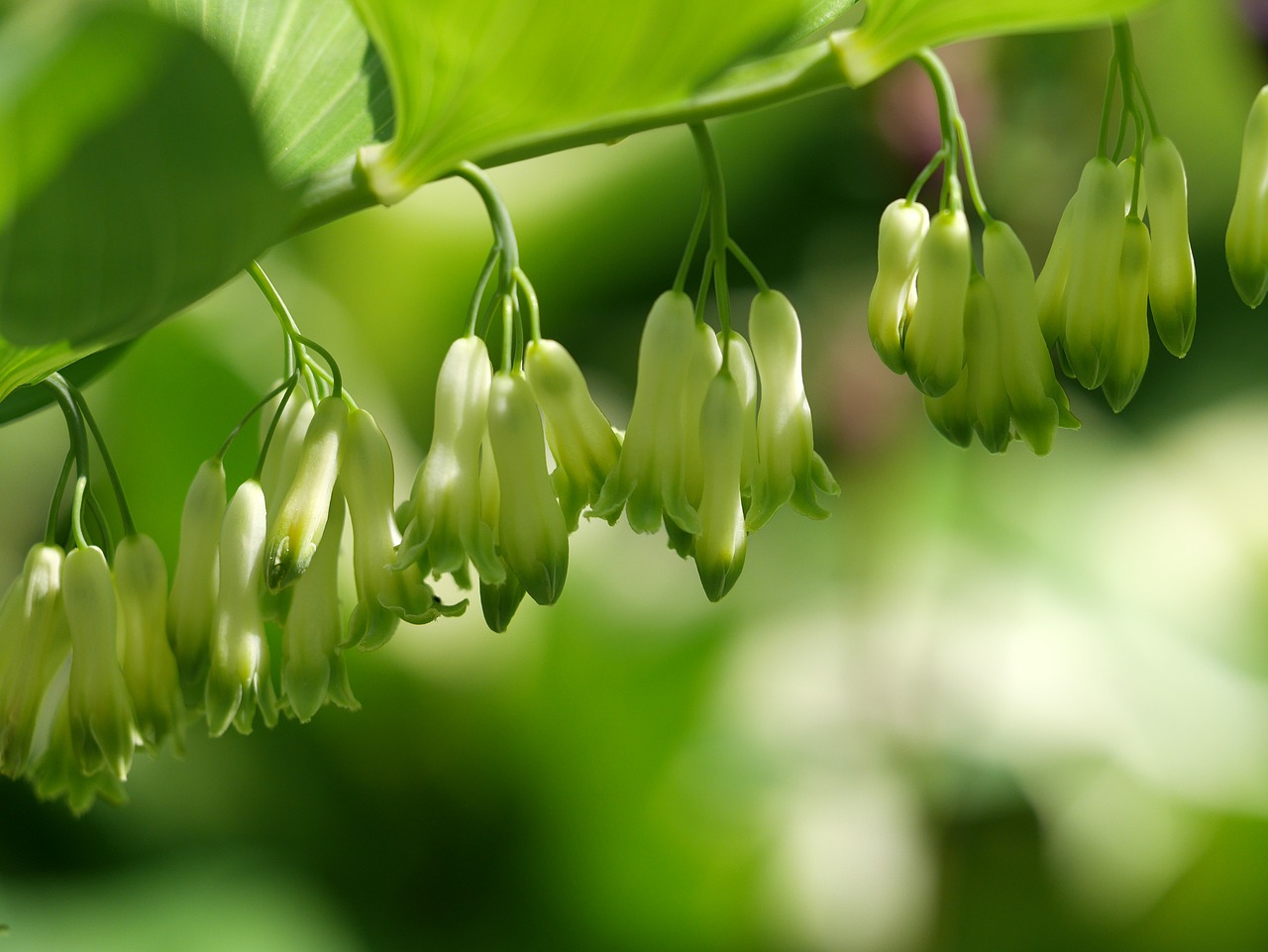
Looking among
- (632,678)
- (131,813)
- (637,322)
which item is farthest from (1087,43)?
(131,813)

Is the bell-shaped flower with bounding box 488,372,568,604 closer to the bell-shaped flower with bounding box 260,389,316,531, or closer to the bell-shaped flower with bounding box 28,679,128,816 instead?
the bell-shaped flower with bounding box 260,389,316,531

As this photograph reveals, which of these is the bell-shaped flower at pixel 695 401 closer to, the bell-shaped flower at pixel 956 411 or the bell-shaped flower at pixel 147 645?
the bell-shaped flower at pixel 956 411

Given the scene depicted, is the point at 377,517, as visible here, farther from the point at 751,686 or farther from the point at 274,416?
the point at 751,686

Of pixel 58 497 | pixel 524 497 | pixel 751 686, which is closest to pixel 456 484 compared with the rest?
pixel 524 497

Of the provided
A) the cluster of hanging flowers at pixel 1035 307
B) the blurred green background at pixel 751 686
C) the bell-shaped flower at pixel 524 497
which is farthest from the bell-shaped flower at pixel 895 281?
the blurred green background at pixel 751 686

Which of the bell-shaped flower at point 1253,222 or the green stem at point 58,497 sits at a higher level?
the bell-shaped flower at point 1253,222

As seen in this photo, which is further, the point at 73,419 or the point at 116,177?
the point at 73,419

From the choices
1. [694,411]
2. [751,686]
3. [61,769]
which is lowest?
[751,686]
